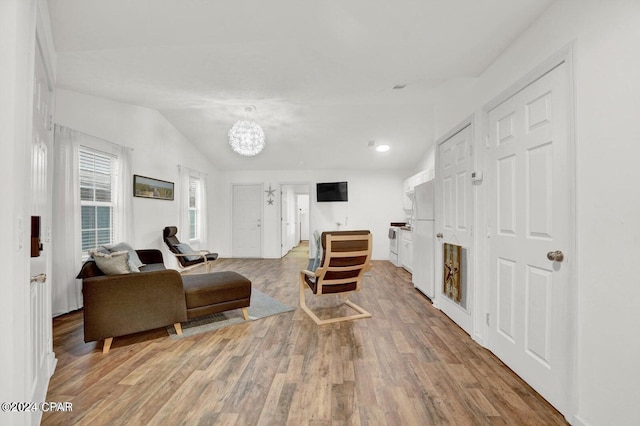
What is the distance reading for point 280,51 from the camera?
2504 millimetres

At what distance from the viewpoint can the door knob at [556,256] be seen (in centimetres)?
155

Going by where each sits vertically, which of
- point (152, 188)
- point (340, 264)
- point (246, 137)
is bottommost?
→ point (340, 264)

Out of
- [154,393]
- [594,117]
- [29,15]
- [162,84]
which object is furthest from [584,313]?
[162,84]

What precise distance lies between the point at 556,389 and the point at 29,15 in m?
3.44

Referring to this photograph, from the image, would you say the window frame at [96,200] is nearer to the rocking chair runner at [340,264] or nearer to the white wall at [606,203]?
the rocking chair runner at [340,264]

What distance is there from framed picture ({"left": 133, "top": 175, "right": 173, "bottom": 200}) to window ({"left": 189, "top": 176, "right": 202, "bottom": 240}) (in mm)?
930

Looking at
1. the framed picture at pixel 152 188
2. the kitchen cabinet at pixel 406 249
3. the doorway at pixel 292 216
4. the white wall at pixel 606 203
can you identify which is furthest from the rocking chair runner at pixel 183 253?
the white wall at pixel 606 203

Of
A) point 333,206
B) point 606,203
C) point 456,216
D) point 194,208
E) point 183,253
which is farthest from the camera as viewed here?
point 333,206

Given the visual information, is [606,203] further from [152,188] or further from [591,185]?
[152,188]

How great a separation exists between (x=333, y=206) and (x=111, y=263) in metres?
5.22

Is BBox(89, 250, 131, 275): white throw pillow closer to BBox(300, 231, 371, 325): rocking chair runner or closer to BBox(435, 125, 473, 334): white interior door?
BBox(300, 231, 371, 325): rocking chair runner

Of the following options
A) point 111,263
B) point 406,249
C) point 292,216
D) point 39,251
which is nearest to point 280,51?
point 39,251

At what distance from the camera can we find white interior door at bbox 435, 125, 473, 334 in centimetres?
257

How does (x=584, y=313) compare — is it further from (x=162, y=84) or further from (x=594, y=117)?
(x=162, y=84)
